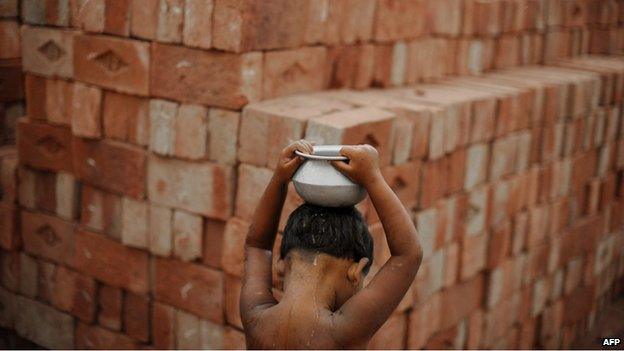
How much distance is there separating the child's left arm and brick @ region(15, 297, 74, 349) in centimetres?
362

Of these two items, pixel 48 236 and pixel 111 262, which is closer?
pixel 111 262

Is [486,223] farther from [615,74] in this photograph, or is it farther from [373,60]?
[615,74]

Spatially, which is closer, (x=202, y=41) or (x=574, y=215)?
(x=202, y=41)

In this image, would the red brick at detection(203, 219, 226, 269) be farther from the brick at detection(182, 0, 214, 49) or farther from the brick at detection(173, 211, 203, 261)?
the brick at detection(182, 0, 214, 49)

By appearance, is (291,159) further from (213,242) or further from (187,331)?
(187,331)

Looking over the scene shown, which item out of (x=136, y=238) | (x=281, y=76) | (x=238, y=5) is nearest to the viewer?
(x=238, y=5)

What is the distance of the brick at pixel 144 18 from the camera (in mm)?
5020

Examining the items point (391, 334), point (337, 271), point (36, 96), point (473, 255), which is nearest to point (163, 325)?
point (391, 334)

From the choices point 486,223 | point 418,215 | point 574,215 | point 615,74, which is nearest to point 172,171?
point 418,215

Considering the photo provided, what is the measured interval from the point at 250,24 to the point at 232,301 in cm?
174

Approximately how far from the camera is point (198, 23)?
4.82m

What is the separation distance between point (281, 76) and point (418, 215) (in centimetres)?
130

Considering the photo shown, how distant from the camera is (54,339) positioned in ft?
20.5

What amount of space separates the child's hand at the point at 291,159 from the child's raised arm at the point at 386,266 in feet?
0.52
